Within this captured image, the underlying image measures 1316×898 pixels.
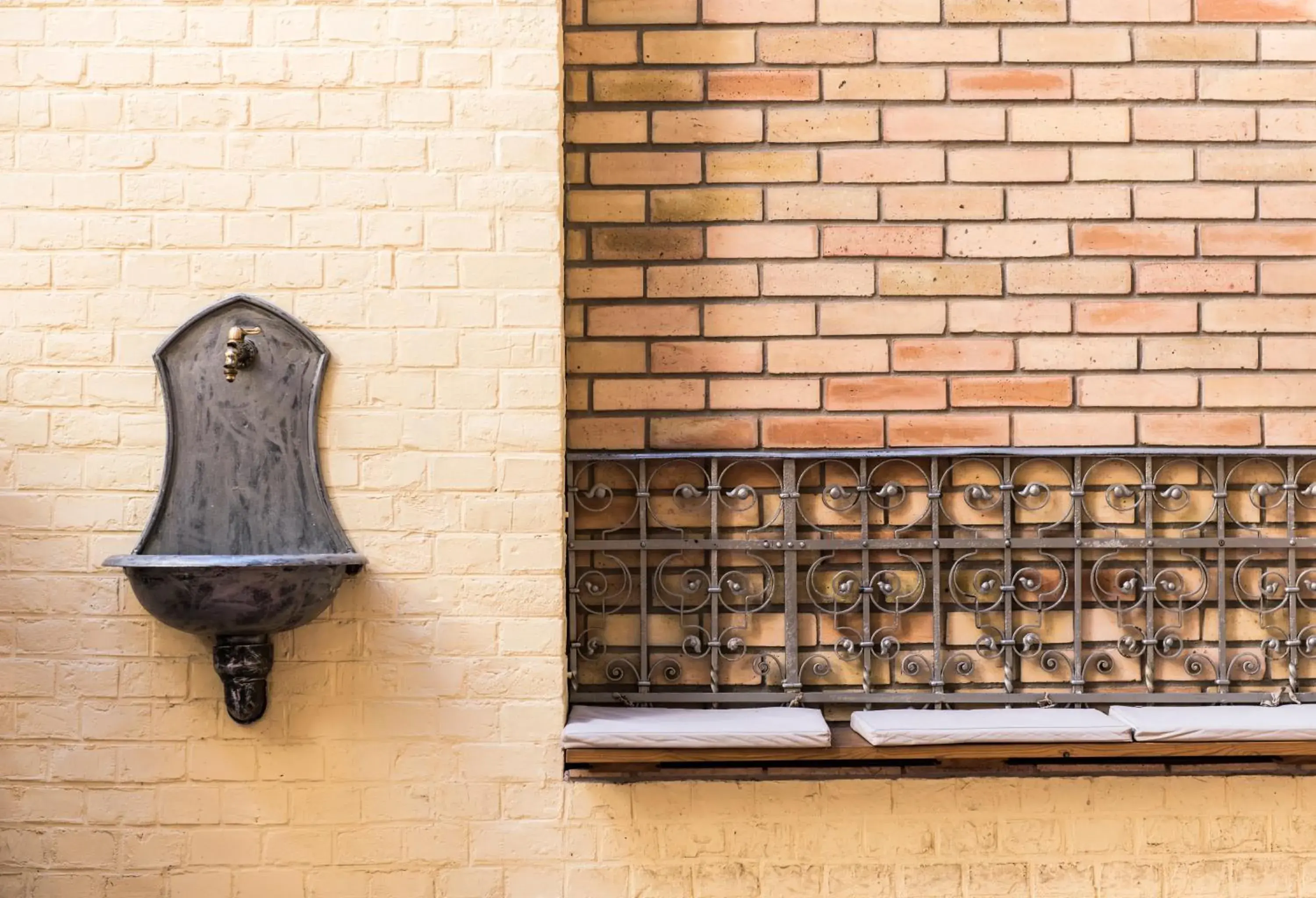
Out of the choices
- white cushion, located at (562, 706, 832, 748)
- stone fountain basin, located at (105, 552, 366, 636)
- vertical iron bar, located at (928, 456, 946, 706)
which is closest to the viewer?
stone fountain basin, located at (105, 552, 366, 636)

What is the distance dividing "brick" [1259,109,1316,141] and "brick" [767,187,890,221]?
2.73 feet

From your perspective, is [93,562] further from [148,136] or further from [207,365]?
[148,136]

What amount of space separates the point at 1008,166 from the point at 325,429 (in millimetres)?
1482

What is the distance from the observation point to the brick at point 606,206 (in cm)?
212

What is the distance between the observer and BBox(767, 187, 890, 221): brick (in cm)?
212

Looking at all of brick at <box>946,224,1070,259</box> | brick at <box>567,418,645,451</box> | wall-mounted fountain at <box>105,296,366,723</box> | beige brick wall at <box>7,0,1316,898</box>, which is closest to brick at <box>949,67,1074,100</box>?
brick at <box>946,224,1070,259</box>

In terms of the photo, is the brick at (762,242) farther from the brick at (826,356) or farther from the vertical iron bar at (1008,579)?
the vertical iron bar at (1008,579)

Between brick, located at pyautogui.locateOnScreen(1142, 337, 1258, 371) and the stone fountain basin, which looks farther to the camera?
brick, located at pyautogui.locateOnScreen(1142, 337, 1258, 371)

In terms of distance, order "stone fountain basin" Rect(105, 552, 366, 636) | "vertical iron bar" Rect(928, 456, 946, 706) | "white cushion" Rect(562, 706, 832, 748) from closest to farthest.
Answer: "stone fountain basin" Rect(105, 552, 366, 636)
"white cushion" Rect(562, 706, 832, 748)
"vertical iron bar" Rect(928, 456, 946, 706)

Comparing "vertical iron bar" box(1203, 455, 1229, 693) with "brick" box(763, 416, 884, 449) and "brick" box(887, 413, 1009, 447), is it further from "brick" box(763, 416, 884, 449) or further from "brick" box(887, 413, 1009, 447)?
"brick" box(763, 416, 884, 449)

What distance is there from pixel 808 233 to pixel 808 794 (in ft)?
3.72

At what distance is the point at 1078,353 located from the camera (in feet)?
6.97

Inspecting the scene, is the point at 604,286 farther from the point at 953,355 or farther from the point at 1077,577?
the point at 1077,577

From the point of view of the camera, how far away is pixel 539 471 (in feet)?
6.44
